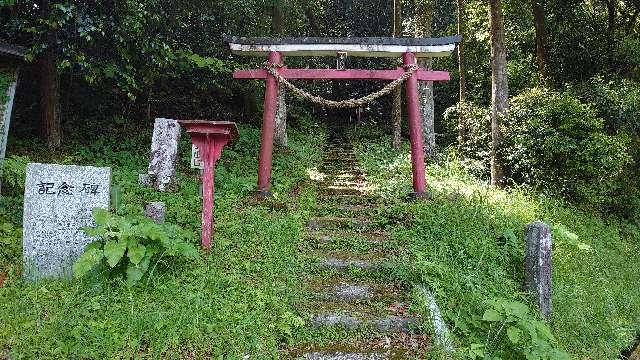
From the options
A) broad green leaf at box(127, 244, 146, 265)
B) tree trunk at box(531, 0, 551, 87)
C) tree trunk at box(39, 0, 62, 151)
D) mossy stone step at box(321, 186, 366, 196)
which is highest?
tree trunk at box(531, 0, 551, 87)

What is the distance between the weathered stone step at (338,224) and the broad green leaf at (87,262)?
3.36 meters

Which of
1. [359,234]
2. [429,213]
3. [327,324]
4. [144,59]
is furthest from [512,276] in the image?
[144,59]

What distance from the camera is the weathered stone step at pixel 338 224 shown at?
7793mm

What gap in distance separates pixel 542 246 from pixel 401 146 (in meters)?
10.4

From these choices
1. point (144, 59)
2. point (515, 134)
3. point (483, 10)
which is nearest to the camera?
point (144, 59)

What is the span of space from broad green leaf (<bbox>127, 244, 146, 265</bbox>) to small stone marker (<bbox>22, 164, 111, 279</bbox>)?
921 millimetres

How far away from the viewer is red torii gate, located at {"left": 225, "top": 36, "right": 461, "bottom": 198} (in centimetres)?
879

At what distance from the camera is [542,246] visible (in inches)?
242

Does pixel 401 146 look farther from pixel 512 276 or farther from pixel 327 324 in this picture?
pixel 327 324

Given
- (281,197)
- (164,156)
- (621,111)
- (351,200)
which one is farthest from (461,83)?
(164,156)

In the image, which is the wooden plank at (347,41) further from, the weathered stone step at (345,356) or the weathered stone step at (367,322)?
the weathered stone step at (345,356)

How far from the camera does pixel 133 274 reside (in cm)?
539

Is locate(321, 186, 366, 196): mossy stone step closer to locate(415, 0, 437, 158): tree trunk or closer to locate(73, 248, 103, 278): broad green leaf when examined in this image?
locate(415, 0, 437, 158): tree trunk

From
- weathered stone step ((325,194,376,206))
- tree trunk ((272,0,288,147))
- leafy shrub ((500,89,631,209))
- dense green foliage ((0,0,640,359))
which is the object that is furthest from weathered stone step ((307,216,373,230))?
tree trunk ((272,0,288,147))
